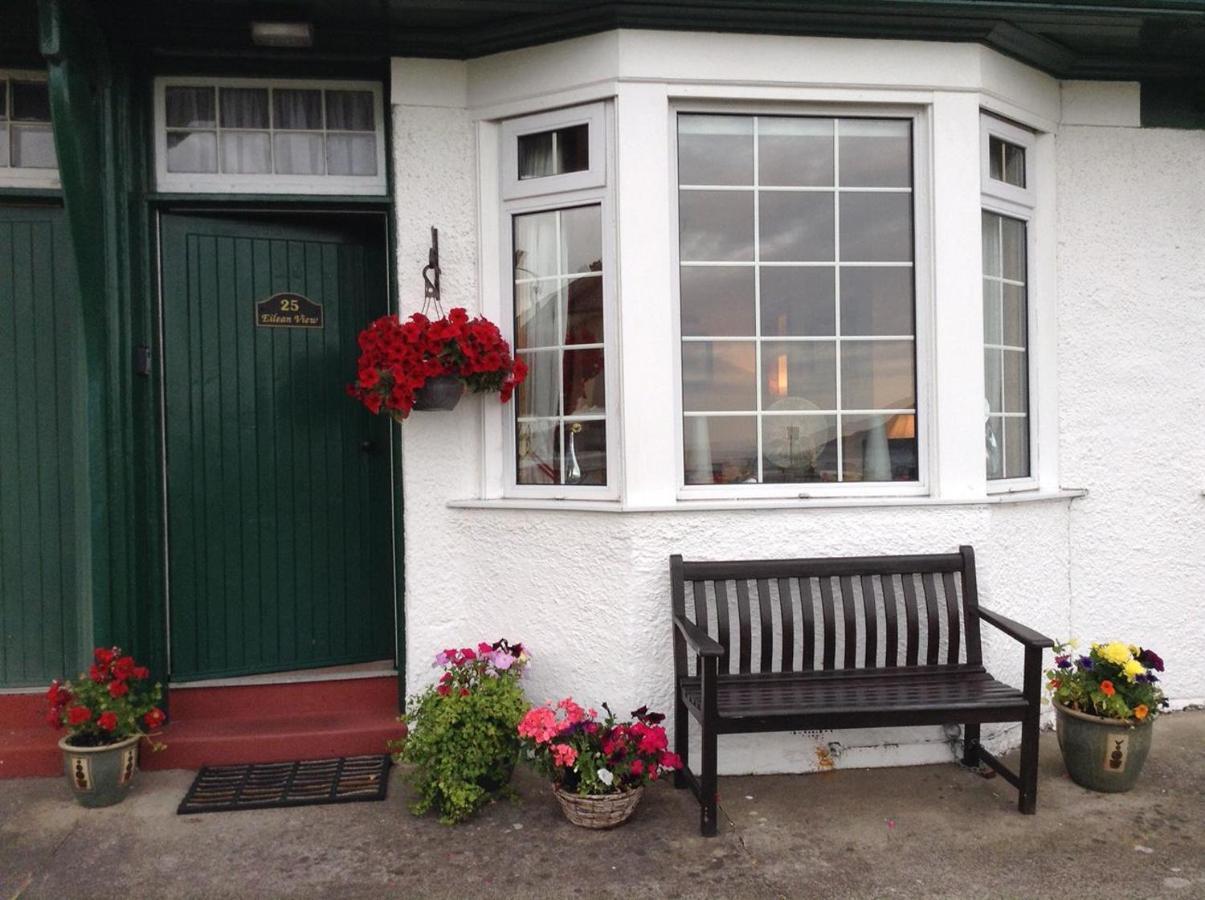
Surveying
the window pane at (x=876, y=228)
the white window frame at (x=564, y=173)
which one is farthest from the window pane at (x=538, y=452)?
the window pane at (x=876, y=228)

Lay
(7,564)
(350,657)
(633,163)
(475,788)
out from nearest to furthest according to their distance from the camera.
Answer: (475,788) → (633,163) → (7,564) → (350,657)

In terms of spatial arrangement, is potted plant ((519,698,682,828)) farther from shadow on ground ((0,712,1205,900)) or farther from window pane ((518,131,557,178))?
window pane ((518,131,557,178))

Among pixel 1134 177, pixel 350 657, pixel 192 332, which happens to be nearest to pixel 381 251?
pixel 192 332

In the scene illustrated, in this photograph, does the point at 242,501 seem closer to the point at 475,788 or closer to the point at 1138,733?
the point at 475,788

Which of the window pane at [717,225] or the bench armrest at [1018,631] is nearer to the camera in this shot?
the bench armrest at [1018,631]

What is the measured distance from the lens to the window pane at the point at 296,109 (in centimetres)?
439

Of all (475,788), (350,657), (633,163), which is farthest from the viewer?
(350,657)

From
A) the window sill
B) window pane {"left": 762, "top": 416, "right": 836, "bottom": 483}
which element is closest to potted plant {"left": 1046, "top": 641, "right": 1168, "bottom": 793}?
the window sill

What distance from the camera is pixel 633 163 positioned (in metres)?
4.00

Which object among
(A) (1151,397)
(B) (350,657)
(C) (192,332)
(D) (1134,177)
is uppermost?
(D) (1134,177)

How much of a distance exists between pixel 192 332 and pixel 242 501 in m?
0.81

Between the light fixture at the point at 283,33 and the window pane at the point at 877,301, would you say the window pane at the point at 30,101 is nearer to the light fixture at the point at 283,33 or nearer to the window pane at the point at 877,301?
the light fixture at the point at 283,33

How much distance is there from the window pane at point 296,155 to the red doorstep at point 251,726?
7.74ft

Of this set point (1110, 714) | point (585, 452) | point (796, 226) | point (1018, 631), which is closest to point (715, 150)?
point (796, 226)
